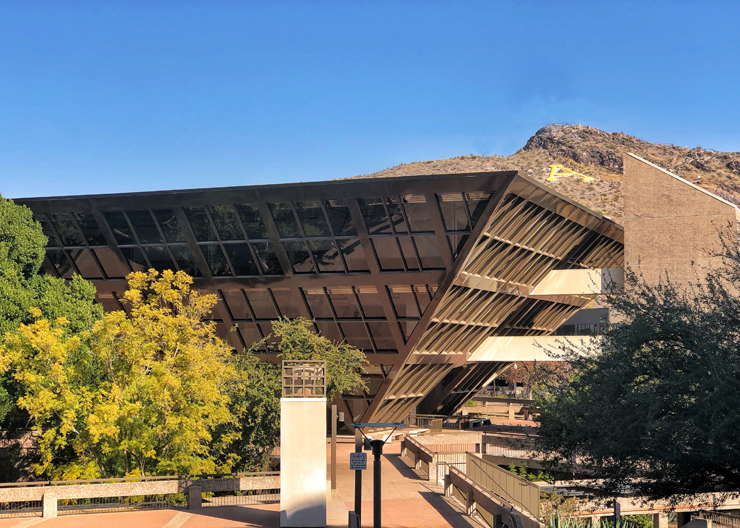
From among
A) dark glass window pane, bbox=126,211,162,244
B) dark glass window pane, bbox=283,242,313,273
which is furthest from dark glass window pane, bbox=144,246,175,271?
dark glass window pane, bbox=283,242,313,273

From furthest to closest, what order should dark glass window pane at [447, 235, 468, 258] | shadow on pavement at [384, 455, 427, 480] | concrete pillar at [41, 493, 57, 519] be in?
dark glass window pane at [447, 235, 468, 258], shadow on pavement at [384, 455, 427, 480], concrete pillar at [41, 493, 57, 519]

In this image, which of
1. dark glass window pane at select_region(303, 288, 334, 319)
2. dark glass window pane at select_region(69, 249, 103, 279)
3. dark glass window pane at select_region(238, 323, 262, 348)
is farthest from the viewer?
dark glass window pane at select_region(238, 323, 262, 348)

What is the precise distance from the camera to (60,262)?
119ft

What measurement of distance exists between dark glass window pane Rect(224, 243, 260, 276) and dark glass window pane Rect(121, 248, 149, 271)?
430 centimetres

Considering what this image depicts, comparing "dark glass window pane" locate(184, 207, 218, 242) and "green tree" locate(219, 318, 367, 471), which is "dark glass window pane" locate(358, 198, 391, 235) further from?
"dark glass window pane" locate(184, 207, 218, 242)

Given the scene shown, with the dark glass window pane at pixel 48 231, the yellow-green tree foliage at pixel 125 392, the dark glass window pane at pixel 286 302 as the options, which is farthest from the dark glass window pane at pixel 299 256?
the dark glass window pane at pixel 48 231

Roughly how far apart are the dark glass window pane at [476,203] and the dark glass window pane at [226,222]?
10661 millimetres

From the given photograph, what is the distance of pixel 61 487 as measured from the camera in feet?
73.2

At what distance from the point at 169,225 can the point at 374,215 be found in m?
9.86

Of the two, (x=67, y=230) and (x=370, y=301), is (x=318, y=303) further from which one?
(x=67, y=230)

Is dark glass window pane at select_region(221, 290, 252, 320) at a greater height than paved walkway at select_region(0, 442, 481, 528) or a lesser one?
greater

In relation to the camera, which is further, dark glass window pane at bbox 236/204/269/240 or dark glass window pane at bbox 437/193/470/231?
dark glass window pane at bbox 236/204/269/240

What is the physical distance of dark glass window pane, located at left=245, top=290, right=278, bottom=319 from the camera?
35.6 metres

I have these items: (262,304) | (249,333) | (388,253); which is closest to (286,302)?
(262,304)
